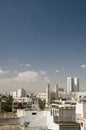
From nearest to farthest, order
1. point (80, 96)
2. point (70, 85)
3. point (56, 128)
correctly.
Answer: point (56, 128)
point (80, 96)
point (70, 85)

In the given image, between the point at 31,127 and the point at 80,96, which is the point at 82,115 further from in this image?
the point at 80,96

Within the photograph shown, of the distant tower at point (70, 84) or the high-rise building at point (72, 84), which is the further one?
the distant tower at point (70, 84)

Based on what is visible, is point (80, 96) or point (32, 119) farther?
point (80, 96)

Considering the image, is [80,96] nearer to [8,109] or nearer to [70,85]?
[8,109]

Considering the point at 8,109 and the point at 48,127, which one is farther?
the point at 8,109

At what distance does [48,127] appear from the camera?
28766 mm

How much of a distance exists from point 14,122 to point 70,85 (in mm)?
162964

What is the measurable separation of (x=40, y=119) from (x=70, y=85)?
164m

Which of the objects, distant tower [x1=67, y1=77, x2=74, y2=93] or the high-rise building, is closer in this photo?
the high-rise building

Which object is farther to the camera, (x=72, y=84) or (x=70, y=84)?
(x=72, y=84)

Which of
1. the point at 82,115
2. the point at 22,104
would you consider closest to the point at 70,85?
the point at 22,104

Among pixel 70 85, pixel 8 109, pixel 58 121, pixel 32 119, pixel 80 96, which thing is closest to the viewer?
pixel 58 121

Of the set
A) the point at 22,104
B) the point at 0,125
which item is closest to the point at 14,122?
the point at 0,125

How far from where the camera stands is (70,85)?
192 metres
